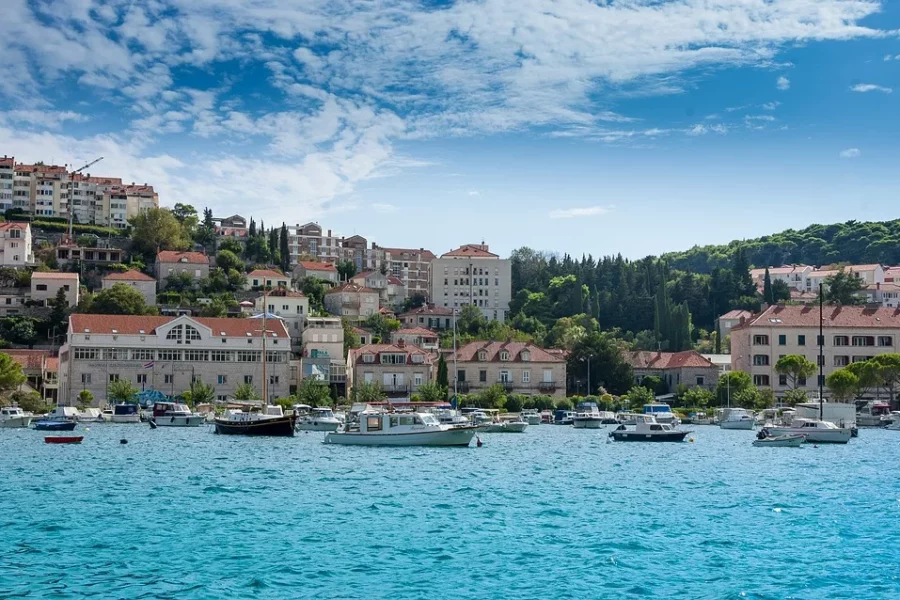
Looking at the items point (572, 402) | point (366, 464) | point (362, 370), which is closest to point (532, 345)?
point (572, 402)

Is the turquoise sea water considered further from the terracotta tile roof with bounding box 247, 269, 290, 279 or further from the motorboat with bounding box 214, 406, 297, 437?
the terracotta tile roof with bounding box 247, 269, 290, 279

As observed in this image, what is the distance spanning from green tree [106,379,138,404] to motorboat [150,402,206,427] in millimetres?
12737

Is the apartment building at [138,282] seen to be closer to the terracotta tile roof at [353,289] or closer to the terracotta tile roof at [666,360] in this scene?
the terracotta tile roof at [353,289]

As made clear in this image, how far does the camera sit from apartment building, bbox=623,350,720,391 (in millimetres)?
113000

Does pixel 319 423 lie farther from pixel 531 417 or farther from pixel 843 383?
pixel 843 383

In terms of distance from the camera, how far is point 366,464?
50.2 meters

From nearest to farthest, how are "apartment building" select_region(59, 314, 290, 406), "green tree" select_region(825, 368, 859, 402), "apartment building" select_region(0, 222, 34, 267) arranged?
"green tree" select_region(825, 368, 859, 402) → "apartment building" select_region(59, 314, 290, 406) → "apartment building" select_region(0, 222, 34, 267)

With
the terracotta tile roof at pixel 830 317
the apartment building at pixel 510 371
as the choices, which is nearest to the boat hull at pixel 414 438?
the apartment building at pixel 510 371

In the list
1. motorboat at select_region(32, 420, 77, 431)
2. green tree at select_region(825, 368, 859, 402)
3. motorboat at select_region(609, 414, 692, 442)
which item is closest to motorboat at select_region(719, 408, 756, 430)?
green tree at select_region(825, 368, 859, 402)

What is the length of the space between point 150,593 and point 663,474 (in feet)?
94.5

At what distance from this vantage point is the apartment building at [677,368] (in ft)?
371

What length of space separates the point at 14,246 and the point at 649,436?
9697 centimetres

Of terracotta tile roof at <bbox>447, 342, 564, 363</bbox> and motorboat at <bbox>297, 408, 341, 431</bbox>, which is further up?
terracotta tile roof at <bbox>447, 342, 564, 363</bbox>

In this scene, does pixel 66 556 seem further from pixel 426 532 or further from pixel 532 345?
pixel 532 345
